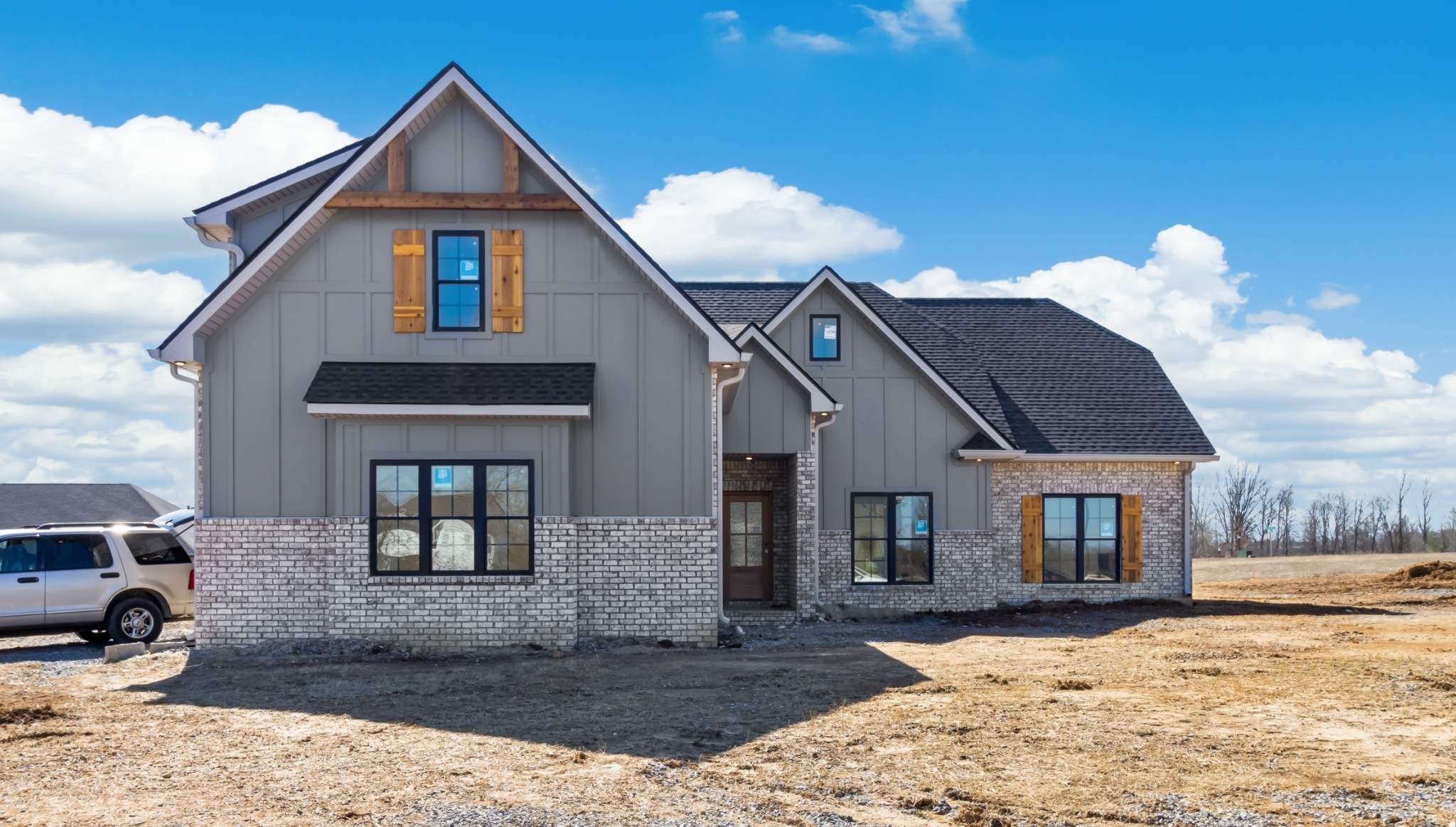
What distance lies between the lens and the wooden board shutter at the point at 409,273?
53.1ft

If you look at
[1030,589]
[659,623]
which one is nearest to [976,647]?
[659,623]

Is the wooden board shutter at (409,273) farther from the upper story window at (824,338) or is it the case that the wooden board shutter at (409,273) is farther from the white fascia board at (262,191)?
the upper story window at (824,338)

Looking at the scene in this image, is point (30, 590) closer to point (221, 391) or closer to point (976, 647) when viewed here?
point (221, 391)

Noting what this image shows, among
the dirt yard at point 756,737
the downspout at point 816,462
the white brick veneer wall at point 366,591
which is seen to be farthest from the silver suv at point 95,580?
the downspout at point 816,462

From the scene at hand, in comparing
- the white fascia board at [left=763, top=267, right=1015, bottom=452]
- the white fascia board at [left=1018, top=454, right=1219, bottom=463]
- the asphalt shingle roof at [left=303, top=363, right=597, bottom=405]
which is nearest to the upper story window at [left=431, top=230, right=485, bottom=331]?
the asphalt shingle roof at [left=303, top=363, right=597, bottom=405]

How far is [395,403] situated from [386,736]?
18.8 ft

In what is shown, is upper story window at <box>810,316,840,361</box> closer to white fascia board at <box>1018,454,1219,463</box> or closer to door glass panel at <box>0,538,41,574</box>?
white fascia board at <box>1018,454,1219,463</box>

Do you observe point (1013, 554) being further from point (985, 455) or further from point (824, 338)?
point (824, 338)

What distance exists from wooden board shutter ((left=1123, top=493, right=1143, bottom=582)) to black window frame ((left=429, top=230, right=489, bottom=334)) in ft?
44.6

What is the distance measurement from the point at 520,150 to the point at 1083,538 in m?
13.5

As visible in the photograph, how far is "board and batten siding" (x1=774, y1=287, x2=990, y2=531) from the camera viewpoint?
22.6 metres

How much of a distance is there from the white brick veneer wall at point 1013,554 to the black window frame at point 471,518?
7.81 meters

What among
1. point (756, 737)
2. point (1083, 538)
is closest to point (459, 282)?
point (756, 737)

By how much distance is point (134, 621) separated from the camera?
17469 mm
